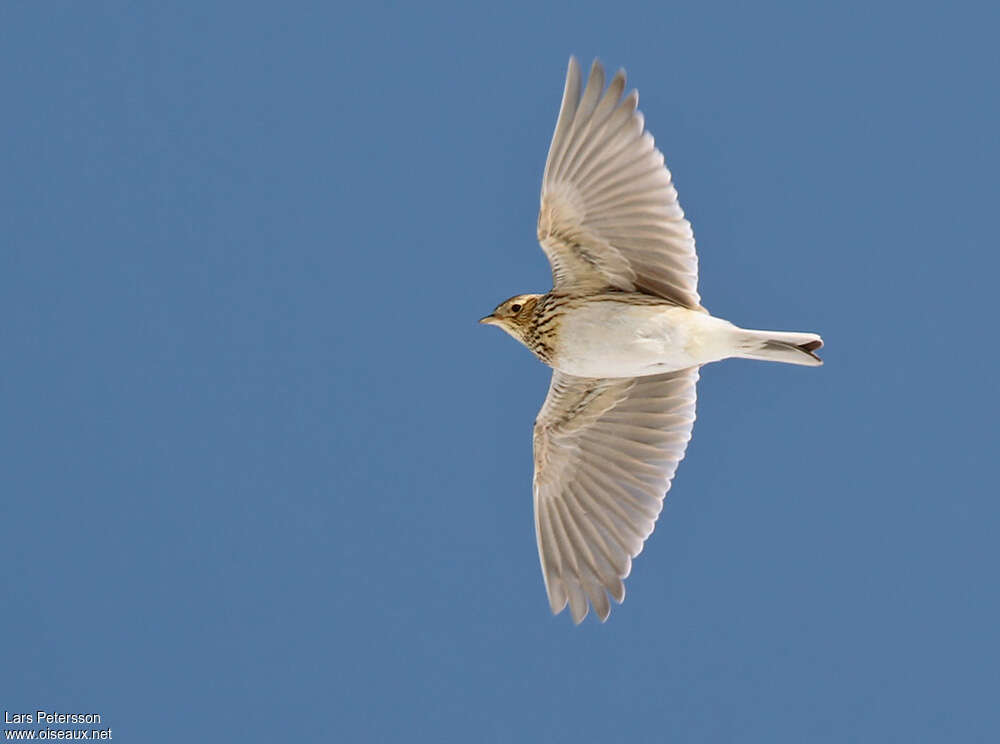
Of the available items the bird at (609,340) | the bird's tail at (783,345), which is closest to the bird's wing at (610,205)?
the bird at (609,340)

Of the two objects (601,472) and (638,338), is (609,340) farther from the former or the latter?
(601,472)

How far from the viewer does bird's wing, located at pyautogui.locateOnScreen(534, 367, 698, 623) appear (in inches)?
335

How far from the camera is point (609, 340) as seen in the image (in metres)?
8.09

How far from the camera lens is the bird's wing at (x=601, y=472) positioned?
27.9 feet

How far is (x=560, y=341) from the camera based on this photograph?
27.0 ft

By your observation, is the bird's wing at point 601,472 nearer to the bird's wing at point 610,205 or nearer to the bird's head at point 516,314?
the bird's head at point 516,314

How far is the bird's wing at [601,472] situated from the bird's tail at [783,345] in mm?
759

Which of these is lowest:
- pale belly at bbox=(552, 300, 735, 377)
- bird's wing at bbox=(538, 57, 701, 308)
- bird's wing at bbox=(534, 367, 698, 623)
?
bird's wing at bbox=(534, 367, 698, 623)

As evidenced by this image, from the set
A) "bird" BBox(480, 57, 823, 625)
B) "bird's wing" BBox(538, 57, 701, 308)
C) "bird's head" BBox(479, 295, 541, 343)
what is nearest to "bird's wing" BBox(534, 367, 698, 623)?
"bird" BBox(480, 57, 823, 625)

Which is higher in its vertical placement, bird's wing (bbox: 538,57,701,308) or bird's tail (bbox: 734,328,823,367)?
bird's wing (bbox: 538,57,701,308)

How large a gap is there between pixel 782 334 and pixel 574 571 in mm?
1817

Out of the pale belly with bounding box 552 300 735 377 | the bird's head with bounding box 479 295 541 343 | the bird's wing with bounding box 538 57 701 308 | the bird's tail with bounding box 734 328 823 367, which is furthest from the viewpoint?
the bird's head with bounding box 479 295 541 343

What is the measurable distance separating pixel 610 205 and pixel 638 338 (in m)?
0.72

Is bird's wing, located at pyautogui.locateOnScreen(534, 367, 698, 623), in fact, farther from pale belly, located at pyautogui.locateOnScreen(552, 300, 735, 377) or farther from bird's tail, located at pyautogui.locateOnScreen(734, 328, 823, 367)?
bird's tail, located at pyautogui.locateOnScreen(734, 328, 823, 367)
